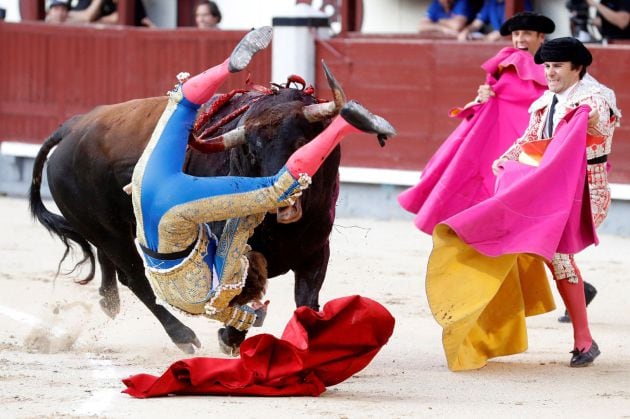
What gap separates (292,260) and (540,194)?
38.0 inches

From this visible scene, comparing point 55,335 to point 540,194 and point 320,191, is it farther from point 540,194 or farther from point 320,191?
point 540,194

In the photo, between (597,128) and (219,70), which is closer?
(219,70)

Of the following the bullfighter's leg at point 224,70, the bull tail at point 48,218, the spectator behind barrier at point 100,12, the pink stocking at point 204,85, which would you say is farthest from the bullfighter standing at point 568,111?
the spectator behind barrier at point 100,12

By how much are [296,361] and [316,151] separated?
70 cm

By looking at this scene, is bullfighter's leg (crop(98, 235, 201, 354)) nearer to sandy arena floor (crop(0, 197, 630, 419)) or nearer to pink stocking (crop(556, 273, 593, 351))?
sandy arena floor (crop(0, 197, 630, 419))

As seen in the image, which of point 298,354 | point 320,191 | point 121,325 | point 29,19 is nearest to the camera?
point 298,354

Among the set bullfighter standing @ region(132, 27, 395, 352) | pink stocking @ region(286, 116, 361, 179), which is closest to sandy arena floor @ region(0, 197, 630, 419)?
bullfighter standing @ region(132, 27, 395, 352)

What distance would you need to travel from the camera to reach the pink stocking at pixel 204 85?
4.55 metres

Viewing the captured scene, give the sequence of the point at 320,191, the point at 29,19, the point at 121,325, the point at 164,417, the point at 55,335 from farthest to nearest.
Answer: the point at 29,19
the point at 121,325
the point at 55,335
the point at 320,191
the point at 164,417

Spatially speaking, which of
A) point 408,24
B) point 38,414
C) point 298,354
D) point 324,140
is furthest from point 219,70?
point 408,24

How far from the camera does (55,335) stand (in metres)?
6.05

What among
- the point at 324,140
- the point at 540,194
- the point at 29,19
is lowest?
the point at 29,19

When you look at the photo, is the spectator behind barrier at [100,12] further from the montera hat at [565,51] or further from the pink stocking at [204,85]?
the pink stocking at [204,85]

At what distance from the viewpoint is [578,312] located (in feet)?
17.3
